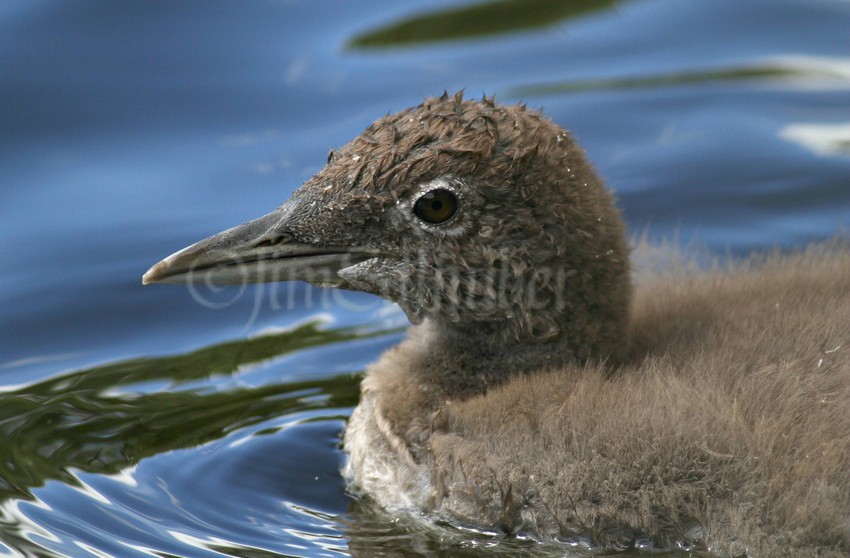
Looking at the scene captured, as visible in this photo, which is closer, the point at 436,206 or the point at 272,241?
the point at 436,206

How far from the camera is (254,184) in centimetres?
736

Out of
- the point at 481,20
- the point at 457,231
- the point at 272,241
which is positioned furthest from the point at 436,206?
the point at 481,20

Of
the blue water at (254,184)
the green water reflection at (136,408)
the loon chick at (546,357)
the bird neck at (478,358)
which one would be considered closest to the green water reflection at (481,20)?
the blue water at (254,184)

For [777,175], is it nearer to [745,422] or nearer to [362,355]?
[362,355]

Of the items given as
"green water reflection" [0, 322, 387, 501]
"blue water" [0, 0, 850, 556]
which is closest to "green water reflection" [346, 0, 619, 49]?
"blue water" [0, 0, 850, 556]

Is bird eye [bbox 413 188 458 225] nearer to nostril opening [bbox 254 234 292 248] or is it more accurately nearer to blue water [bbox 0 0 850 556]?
nostril opening [bbox 254 234 292 248]

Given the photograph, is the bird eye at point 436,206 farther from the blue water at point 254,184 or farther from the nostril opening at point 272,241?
the blue water at point 254,184

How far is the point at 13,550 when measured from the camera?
4914 mm

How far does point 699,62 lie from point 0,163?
398cm

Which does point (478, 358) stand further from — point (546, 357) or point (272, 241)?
point (272, 241)

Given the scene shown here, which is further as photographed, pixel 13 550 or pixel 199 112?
pixel 199 112

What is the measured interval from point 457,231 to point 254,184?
255 cm

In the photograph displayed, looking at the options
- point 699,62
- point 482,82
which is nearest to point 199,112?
point 482,82

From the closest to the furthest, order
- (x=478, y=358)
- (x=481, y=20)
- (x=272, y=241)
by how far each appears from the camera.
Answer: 1. (x=272, y=241)
2. (x=478, y=358)
3. (x=481, y=20)
